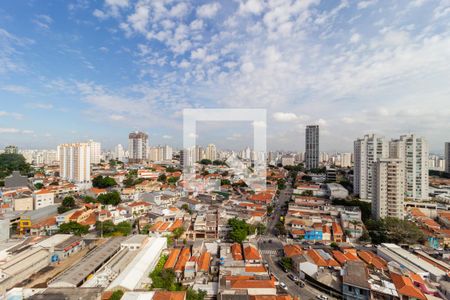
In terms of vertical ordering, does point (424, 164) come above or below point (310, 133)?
below

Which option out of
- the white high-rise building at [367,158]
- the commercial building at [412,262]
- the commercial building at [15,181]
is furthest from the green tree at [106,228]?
the white high-rise building at [367,158]

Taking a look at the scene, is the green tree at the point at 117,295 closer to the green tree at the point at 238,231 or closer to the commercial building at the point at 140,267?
the commercial building at the point at 140,267

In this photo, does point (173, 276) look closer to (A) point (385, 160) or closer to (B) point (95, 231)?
(B) point (95, 231)

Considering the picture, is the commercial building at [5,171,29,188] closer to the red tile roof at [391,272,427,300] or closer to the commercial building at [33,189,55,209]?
the commercial building at [33,189,55,209]

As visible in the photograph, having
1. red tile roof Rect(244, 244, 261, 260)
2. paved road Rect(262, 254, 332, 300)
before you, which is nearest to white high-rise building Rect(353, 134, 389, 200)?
paved road Rect(262, 254, 332, 300)

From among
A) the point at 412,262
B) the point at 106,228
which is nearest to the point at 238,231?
the point at 412,262

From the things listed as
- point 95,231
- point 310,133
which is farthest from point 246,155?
point 95,231

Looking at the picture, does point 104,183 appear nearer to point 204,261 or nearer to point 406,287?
point 204,261
